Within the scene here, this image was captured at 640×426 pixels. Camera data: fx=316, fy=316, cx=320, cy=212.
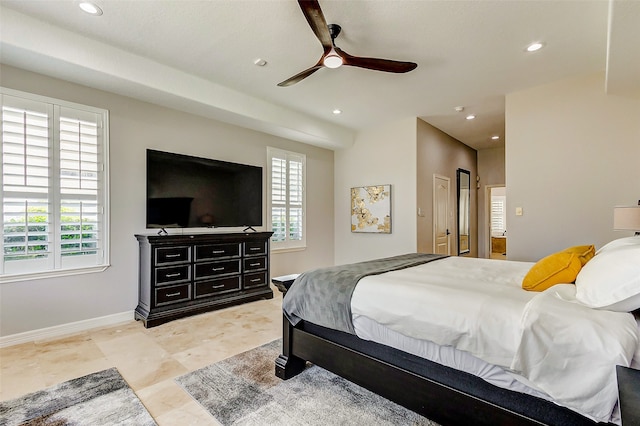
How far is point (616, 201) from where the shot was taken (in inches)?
136

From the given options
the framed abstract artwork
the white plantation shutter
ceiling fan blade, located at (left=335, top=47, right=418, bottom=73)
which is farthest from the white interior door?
the white plantation shutter

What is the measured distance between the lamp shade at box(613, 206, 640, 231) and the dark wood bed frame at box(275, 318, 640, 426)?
6.56ft

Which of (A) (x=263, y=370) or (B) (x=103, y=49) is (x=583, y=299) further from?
(B) (x=103, y=49)

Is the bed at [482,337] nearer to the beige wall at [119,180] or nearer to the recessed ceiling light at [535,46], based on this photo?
the recessed ceiling light at [535,46]

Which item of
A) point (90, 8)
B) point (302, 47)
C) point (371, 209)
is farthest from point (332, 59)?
point (371, 209)

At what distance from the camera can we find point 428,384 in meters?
1.60

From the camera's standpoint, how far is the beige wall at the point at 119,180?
3.00 m

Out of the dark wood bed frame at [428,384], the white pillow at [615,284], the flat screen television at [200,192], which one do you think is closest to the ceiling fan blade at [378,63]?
the white pillow at [615,284]

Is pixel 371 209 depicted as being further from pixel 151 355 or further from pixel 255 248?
pixel 151 355

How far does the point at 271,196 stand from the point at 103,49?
9.17 feet

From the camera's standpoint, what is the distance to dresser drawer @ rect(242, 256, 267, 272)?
427cm

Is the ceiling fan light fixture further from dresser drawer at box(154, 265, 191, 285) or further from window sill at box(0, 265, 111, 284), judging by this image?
window sill at box(0, 265, 111, 284)

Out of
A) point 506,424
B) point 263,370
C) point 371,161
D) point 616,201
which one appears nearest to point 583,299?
point 506,424

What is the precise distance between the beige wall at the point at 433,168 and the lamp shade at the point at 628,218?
267 cm
